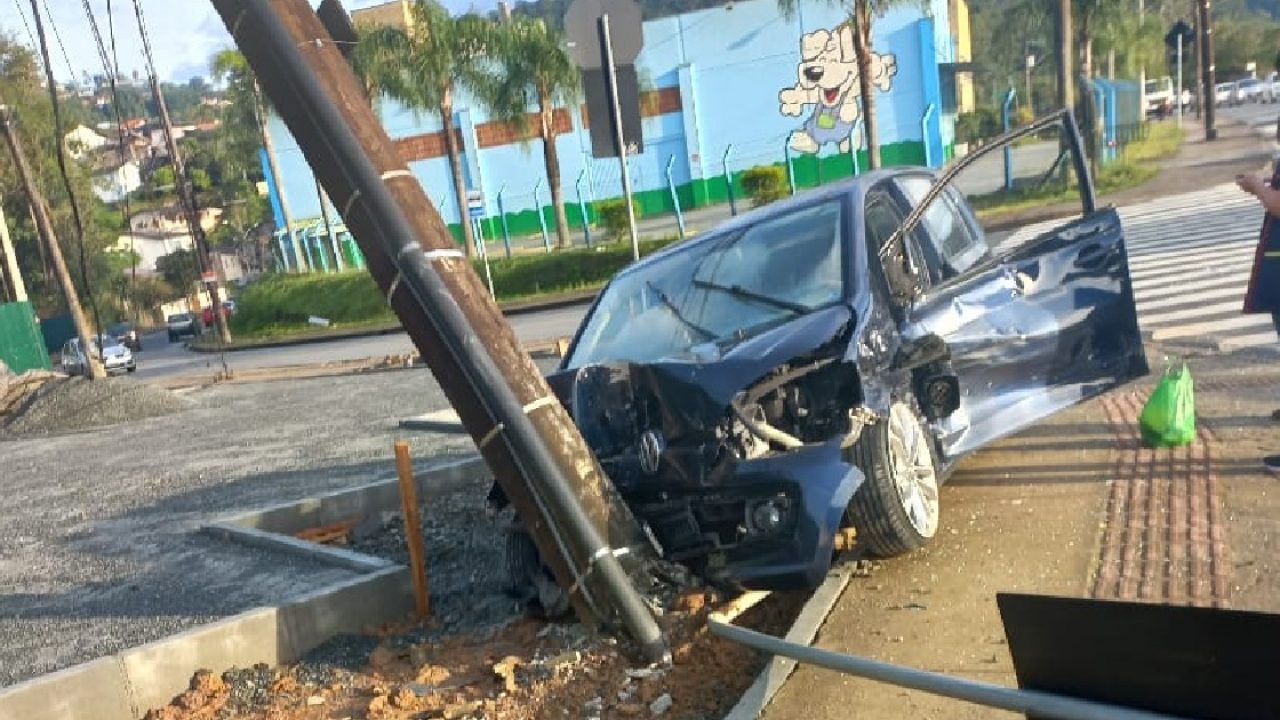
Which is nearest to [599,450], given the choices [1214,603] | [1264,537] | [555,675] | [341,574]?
[555,675]

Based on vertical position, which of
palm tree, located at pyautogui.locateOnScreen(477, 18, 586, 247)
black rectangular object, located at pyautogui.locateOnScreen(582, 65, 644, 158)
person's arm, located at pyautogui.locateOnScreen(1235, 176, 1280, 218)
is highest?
palm tree, located at pyautogui.locateOnScreen(477, 18, 586, 247)

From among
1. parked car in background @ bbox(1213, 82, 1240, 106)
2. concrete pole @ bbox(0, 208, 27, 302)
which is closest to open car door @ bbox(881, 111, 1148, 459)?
concrete pole @ bbox(0, 208, 27, 302)

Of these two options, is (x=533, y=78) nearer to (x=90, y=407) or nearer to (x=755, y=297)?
(x=90, y=407)

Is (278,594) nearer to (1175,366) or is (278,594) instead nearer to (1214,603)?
(1214,603)

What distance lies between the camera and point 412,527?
5.43 meters

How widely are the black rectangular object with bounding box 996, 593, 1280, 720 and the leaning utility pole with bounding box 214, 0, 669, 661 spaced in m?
2.26

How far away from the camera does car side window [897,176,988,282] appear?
564 cm

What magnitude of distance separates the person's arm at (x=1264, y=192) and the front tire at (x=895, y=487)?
2.00 meters

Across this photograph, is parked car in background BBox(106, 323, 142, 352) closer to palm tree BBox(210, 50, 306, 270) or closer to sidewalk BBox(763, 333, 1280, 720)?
palm tree BBox(210, 50, 306, 270)

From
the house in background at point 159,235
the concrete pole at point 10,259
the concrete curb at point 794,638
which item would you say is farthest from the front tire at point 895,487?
the house in background at point 159,235

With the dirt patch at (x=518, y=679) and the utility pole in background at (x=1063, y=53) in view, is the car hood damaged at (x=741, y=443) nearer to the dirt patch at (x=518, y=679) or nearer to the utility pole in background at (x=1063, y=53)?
the dirt patch at (x=518, y=679)

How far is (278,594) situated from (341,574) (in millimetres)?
376

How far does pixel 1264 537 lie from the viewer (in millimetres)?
4254

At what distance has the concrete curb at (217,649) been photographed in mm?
4578
